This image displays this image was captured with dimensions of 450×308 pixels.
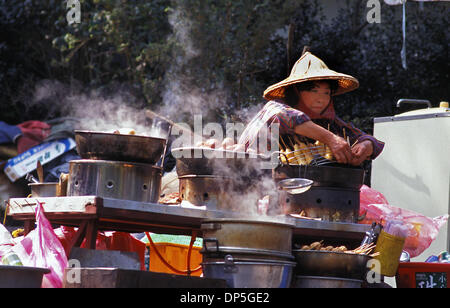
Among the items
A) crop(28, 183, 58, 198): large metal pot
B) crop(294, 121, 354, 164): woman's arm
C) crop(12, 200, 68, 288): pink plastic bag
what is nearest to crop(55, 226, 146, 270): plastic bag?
crop(28, 183, 58, 198): large metal pot

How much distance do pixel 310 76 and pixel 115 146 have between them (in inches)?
60.7

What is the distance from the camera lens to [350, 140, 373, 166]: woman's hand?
440 cm

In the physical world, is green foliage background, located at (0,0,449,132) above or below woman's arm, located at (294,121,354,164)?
above

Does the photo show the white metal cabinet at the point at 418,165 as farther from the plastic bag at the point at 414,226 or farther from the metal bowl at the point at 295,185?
the metal bowl at the point at 295,185

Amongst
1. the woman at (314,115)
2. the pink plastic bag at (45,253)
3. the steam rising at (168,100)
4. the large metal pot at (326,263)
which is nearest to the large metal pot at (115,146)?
the pink plastic bag at (45,253)

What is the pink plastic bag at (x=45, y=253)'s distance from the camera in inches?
138

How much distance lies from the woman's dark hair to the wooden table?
102 centimetres

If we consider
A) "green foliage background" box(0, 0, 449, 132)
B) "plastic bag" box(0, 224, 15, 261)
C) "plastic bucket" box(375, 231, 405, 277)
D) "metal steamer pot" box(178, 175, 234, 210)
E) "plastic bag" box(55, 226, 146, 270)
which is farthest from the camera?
"green foliage background" box(0, 0, 449, 132)

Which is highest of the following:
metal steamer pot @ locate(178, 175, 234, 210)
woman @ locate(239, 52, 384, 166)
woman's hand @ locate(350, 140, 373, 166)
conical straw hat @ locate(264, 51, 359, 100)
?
conical straw hat @ locate(264, 51, 359, 100)

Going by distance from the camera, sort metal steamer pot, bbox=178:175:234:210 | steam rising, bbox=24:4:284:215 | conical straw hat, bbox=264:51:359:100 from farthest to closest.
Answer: steam rising, bbox=24:4:284:215 → conical straw hat, bbox=264:51:359:100 → metal steamer pot, bbox=178:175:234:210

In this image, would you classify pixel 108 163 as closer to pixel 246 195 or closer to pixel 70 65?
pixel 246 195

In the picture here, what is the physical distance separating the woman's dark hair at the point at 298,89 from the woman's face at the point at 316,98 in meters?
0.03

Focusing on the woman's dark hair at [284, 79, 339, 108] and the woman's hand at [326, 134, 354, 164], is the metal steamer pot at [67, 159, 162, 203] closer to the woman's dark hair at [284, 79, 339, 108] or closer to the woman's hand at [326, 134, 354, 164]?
the woman's hand at [326, 134, 354, 164]
